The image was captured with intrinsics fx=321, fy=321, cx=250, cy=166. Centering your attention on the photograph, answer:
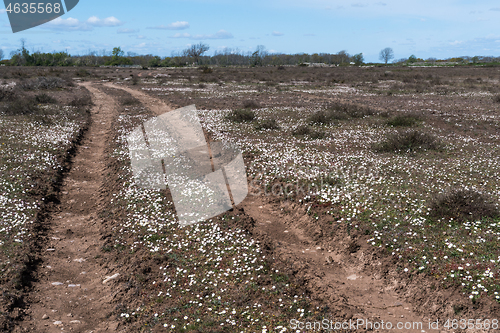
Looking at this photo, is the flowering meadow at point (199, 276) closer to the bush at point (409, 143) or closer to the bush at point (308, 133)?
the bush at point (409, 143)

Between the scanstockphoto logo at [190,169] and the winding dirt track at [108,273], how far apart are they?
1.24m

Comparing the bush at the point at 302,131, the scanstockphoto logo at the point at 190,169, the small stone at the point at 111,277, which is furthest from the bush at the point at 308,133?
the small stone at the point at 111,277

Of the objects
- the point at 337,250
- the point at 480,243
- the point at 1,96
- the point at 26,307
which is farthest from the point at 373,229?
the point at 1,96

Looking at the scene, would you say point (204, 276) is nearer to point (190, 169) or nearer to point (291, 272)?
point (291, 272)

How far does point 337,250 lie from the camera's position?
342 inches

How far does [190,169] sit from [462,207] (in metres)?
9.79

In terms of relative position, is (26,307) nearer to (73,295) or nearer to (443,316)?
(73,295)

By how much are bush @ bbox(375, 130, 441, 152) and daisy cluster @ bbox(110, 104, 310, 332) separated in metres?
9.35

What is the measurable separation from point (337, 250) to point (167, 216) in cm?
529

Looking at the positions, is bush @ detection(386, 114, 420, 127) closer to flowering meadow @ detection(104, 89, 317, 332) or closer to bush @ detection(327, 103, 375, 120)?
bush @ detection(327, 103, 375, 120)

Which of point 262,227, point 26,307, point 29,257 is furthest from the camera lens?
point 262,227

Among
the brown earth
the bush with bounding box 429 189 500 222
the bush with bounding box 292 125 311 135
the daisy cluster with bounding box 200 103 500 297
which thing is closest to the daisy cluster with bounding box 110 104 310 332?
the brown earth

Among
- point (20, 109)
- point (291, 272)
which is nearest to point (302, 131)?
point (291, 272)

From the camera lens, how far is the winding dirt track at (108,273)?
6539mm
